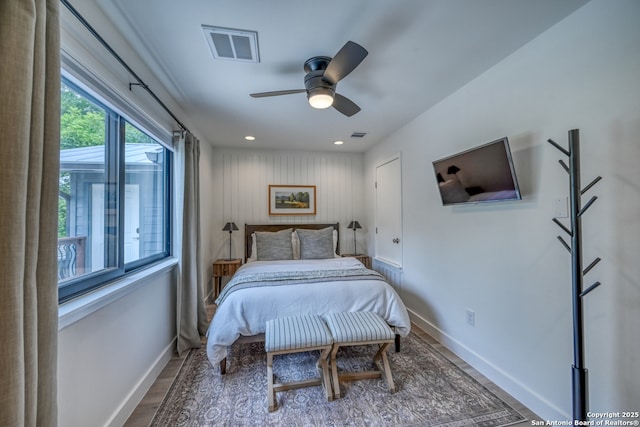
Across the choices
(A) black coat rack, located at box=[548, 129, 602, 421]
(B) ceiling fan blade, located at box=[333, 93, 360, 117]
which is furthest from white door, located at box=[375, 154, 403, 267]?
(A) black coat rack, located at box=[548, 129, 602, 421]

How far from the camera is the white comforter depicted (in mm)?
2098

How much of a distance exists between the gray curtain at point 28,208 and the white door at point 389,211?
3.26 metres

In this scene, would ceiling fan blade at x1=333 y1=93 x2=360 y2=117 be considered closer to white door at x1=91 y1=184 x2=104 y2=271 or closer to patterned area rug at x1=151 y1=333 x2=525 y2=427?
white door at x1=91 y1=184 x2=104 y2=271

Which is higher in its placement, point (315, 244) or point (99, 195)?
point (99, 195)

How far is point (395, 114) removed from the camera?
295 cm

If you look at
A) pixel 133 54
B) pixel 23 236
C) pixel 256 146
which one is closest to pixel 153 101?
pixel 133 54

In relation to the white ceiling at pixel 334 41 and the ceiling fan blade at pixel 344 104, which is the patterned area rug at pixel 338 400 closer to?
the ceiling fan blade at pixel 344 104

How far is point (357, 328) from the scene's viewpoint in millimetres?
1923

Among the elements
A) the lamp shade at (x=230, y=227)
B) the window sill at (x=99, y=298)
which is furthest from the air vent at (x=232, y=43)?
the lamp shade at (x=230, y=227)

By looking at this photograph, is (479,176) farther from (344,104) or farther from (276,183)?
(276,183)

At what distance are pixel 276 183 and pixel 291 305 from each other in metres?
2.57

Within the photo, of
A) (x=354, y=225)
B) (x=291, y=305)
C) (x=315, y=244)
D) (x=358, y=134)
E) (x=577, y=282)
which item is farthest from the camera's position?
(x=354, y=225)

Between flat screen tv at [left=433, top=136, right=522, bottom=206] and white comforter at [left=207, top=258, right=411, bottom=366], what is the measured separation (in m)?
1.10

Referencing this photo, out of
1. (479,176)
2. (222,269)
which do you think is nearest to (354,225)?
(222,269)
